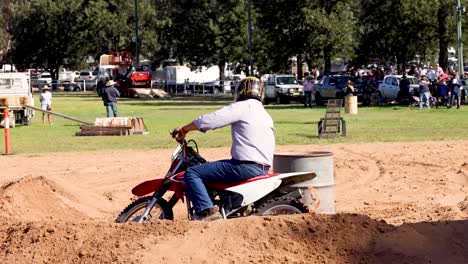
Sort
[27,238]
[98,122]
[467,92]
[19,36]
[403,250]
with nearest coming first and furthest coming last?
[403,250] → [27,238] → [98,122] → [467,92] → [19,36]

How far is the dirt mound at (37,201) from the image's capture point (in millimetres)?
11836

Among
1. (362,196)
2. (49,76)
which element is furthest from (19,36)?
(362,196)

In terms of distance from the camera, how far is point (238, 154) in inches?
343

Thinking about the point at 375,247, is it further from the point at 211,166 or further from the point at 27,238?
the point at 27,238

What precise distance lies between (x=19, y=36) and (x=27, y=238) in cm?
9045

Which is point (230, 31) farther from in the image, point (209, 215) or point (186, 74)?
point (209, 215)

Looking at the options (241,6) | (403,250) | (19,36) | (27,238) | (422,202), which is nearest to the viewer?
(403,250)

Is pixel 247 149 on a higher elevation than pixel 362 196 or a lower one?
higher

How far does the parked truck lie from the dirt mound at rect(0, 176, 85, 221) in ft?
72.1

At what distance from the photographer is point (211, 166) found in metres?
8.71

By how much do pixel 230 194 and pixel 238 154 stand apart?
40 centimetres

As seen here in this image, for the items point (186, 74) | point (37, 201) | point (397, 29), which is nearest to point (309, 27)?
point (397, 29)

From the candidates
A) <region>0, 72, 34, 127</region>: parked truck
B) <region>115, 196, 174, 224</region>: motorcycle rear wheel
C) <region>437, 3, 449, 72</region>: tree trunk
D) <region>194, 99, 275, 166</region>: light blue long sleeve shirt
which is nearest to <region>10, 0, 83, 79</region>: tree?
<region>437, 3, 449, 72</region>: tree trunk

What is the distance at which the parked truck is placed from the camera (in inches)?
1387
